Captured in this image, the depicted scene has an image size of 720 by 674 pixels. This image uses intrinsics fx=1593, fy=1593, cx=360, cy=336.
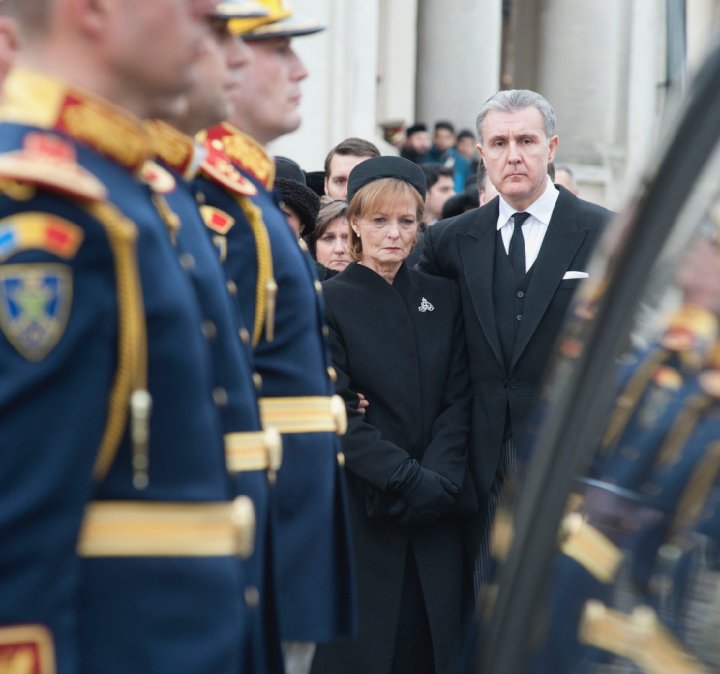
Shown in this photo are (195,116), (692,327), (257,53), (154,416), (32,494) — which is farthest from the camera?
(257,53)

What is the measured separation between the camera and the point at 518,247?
16.6 feet

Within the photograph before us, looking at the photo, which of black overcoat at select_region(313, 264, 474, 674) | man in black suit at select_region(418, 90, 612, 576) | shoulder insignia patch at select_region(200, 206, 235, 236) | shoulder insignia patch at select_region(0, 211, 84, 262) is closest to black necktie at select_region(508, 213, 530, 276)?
man in black suit at select_region(418, 90, 612, 576)

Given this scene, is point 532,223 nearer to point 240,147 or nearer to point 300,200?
point 300,200

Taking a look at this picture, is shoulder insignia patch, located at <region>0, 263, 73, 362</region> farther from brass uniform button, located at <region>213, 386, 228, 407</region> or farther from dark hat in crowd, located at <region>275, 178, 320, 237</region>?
dark hat in crowd, located at <region>275, 178, 320, 237</region>

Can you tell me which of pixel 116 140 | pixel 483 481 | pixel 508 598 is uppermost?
pixel 116 140

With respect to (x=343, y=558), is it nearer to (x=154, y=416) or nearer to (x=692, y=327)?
(x=154, y=416)

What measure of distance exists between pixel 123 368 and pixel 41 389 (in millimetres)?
140

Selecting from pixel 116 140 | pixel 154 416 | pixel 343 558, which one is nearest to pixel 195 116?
pixel 116 140

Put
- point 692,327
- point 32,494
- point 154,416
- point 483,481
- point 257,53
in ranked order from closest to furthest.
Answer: point 692,327, point 32,494, point 154,416, point 257,53, point 483,481

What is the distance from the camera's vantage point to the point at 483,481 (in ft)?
16.3

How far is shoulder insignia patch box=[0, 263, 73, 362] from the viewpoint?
2027mm

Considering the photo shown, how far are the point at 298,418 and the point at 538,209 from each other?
5.84 feet

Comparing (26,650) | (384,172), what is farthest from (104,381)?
(384,172)

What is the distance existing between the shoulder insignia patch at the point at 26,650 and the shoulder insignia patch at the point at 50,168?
0.57m
